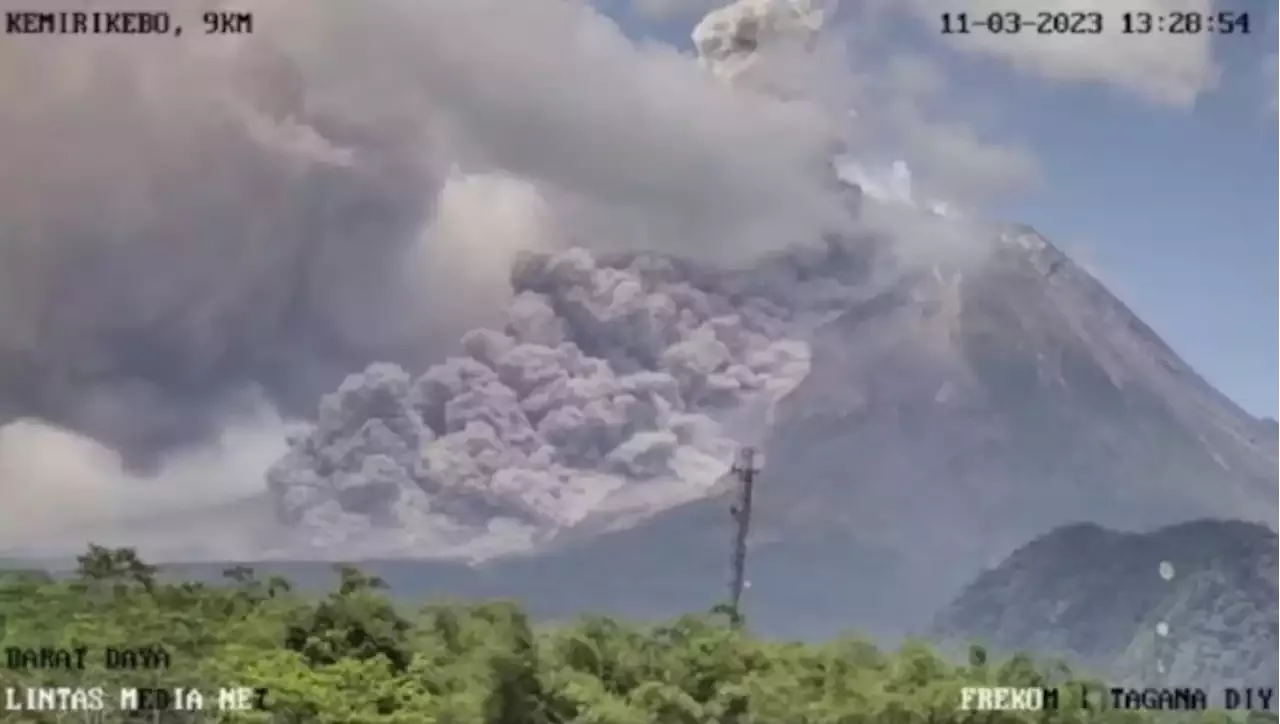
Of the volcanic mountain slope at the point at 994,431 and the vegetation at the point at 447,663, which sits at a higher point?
the volcanic mountain slope at the point at 994,431

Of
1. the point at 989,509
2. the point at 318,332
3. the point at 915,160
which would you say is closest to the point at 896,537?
the point at 989,509

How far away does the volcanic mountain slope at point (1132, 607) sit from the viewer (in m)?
2.58

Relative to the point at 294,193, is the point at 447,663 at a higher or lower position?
lower

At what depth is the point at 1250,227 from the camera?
267cm

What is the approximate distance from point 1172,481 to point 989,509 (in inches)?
14.1

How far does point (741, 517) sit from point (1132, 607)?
0.75 m

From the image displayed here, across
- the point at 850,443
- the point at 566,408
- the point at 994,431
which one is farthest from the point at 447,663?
the point at 994,431

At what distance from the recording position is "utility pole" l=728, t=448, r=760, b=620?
8.50ft

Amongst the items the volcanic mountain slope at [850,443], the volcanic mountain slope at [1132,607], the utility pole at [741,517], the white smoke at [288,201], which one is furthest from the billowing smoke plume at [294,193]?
the volcanic mountain slope at [1132,607]

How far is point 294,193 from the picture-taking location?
8.49 ft

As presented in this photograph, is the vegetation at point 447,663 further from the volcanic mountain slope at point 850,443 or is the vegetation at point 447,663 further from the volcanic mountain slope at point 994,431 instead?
the volcanic mountain slope at point 994,431

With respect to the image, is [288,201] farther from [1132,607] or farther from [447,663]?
[1132,607]

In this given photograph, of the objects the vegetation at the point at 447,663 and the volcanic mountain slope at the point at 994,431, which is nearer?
the vegetation at the point at 447,663

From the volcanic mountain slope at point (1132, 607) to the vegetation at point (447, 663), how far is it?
0.24ft
